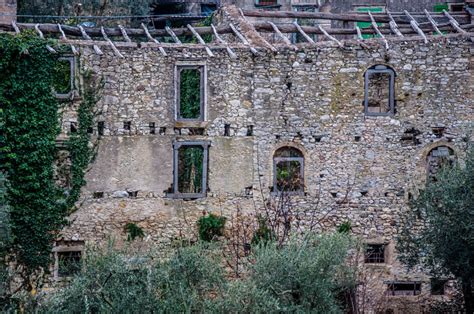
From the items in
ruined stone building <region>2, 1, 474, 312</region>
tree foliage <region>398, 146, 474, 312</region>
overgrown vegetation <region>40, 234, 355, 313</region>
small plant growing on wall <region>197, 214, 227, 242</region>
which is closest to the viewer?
overgrown vegetation <region>40, 234, 355, 313</region>

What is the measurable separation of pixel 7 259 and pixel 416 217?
434 inches

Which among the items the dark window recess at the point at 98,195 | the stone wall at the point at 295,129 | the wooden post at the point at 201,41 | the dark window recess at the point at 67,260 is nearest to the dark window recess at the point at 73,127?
the stone wall at the point at 295,129

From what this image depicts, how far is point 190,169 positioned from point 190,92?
223 cm

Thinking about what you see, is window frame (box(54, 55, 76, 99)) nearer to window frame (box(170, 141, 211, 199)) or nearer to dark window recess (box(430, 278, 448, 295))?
window frame (box(170, 141, 211, 199))

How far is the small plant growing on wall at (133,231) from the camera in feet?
101

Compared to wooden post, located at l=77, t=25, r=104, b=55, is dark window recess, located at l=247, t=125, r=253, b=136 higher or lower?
lower

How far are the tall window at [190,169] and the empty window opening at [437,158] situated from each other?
6297mm

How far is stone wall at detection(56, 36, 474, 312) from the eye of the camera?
1224 inches

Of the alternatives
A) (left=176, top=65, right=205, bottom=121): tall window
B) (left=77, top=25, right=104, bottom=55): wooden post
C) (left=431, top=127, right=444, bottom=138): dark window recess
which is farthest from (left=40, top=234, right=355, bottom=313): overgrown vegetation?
(left=77, top=25, right=104, bottom=55): wooden post

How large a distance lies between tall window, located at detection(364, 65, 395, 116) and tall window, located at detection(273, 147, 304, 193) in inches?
94.5

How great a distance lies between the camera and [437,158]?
31531mm

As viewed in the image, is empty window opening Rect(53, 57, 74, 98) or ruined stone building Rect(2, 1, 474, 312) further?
ruined stone building Rect(2, 1, 474, 312)

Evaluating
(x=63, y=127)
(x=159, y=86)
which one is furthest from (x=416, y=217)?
(x=63, y=127)

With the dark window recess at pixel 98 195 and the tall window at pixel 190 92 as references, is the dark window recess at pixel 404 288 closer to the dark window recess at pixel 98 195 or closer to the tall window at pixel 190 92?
the tall window at pixel 190 92
